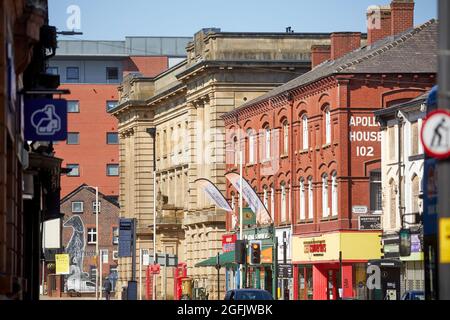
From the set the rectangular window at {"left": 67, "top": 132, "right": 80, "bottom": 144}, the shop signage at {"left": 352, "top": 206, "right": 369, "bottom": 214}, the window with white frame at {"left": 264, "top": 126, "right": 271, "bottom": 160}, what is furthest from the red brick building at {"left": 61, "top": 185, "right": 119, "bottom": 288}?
the shop signage at {"left": 352, "top": 206, "right": 369, "bottom": 214}

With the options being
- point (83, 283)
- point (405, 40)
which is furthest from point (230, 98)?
point (83, 283)

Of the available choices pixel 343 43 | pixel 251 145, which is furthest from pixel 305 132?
pixel 251 145

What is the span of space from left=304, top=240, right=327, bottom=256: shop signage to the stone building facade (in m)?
20.6

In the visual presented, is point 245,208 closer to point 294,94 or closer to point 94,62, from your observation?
point 294,94

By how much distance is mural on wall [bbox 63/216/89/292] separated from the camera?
14800cm

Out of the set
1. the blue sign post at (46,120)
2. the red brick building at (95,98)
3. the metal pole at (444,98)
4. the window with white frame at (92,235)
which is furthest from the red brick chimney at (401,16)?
the red brick building at (95,98)

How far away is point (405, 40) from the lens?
81.8m

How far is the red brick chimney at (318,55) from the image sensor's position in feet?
322

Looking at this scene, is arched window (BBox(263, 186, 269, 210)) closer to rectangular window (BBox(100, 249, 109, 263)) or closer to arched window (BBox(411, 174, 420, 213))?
arched window (BBox(411, 174, 420, 213))

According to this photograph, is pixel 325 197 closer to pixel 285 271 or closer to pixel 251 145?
pixel 285 271

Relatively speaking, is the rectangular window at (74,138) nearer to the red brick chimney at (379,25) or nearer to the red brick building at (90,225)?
the red brick building at (90,225)

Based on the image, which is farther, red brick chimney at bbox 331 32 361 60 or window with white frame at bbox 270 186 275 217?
window with white frame at bbox 270 186 275 217

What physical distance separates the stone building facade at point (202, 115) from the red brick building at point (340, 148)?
46.9 ft
